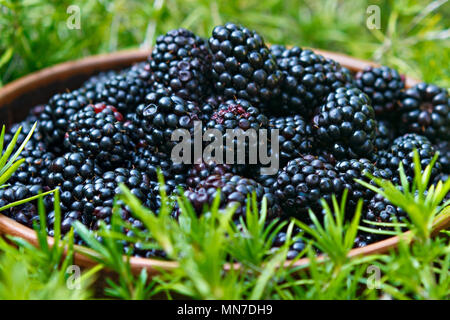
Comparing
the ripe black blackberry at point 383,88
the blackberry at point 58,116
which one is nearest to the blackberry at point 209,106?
the blackberry at point 58,116

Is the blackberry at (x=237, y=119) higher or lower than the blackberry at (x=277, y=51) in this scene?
lower

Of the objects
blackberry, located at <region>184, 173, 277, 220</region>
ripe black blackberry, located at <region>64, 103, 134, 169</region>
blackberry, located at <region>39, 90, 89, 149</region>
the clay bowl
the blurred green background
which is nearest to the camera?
blackberry, located at <region>184, 173, 277, 220</region>

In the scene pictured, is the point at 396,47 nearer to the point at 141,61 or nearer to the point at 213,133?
the point at 141,61

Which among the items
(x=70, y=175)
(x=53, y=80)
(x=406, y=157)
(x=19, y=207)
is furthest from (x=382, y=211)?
(x=53, y=80)

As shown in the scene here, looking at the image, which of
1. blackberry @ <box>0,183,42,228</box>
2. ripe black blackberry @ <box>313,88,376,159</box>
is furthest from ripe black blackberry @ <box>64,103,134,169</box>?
ripe black blackberry @ <box>313,88,376,159</box>

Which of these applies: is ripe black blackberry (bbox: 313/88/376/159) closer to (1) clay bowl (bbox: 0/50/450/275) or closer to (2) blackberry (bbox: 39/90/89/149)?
(1) clay bowl (bbox: 0/50/450/275)

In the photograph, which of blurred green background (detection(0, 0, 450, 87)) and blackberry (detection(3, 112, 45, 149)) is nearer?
blackberry (detection(3, 112, 45, 149))

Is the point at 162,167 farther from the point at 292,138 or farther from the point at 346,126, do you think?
the point at 346,126

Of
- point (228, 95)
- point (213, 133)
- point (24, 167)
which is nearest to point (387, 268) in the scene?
point (213, 133)

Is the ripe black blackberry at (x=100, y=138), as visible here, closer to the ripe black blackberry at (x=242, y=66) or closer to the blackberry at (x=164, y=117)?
the blackberry at (x=164, y=117)
